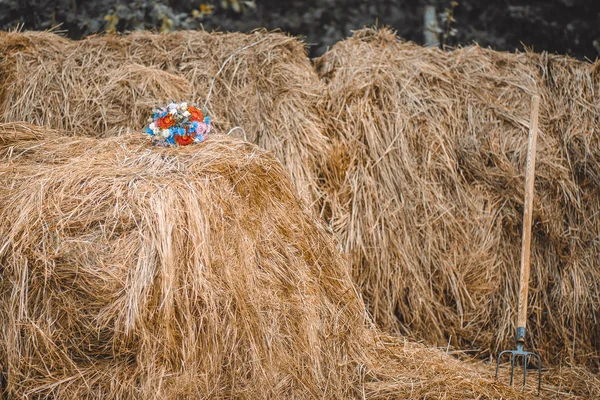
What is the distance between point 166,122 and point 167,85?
64 cm

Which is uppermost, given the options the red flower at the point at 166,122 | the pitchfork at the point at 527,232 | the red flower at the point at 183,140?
the red flower at the point at 166,122

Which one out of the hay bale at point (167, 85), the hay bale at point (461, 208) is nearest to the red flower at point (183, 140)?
the hay bale at point (167, 85)

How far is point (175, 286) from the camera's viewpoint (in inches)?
92.3

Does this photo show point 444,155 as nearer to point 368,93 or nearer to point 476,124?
point 476,124

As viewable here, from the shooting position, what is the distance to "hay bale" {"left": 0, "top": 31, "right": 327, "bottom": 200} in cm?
347

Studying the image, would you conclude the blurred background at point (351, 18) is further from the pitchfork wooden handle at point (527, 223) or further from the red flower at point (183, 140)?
the red flower at point (183, 140)

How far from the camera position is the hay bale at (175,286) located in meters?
2.28

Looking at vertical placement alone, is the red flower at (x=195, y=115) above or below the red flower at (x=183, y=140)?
above

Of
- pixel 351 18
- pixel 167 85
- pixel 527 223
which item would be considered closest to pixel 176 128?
pixel 167 85

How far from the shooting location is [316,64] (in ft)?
13.4

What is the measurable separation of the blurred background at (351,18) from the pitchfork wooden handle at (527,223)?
2317 millimetres

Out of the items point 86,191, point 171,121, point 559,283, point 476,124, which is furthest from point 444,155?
point 86,191

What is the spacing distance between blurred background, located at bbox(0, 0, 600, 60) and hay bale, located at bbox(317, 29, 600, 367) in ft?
6.38

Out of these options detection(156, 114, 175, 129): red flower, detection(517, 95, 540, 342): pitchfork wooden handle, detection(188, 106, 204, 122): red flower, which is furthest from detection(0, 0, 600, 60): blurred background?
detection(156, 114, 175, 129): red flower
